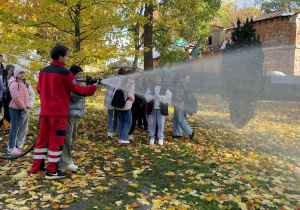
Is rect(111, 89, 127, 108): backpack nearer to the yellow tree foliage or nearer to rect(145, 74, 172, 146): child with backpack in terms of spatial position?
rect(145, 74, 172, 146): child with backpack

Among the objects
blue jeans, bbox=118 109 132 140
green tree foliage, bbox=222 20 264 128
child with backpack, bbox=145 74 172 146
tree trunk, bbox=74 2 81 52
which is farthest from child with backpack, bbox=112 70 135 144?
green tree foliage, bbox=222 20 264 128

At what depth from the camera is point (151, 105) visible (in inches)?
295

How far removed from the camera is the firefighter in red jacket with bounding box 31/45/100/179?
14.4 feet

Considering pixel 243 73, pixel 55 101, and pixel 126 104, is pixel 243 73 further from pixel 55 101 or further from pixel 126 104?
pixel 55 101

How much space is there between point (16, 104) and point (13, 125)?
482mm

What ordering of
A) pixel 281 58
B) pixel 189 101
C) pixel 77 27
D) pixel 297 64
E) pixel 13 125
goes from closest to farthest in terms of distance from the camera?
1. pixel 13 125
2. pixel 77 27
3. pixel 189 101
4. pixel 297 64
5. pixel 281 58

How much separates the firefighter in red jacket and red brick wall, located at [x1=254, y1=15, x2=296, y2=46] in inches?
1178

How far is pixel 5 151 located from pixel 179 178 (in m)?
3.96

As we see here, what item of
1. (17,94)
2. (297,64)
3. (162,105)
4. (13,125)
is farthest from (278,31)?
(13,125)

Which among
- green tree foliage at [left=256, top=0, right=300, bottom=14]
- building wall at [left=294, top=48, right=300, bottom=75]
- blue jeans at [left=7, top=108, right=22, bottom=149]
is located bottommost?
blue jeans at [left=7, top=108, right=22, bottom=149]

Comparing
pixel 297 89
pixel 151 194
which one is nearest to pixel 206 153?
pixel 151 194

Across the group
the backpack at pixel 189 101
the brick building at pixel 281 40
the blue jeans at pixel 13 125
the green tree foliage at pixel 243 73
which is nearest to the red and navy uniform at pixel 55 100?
the blue jeans at pixel 13 125

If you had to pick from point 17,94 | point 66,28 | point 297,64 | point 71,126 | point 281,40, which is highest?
point 281,40

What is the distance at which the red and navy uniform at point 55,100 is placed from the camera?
440 centimetres
